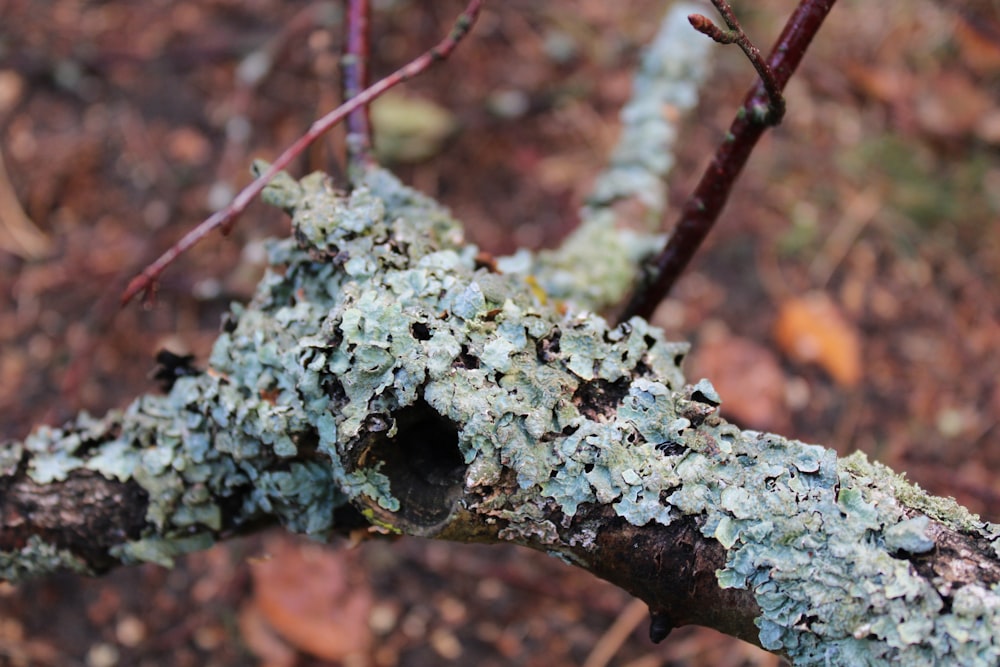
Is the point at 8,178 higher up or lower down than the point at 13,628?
higher up

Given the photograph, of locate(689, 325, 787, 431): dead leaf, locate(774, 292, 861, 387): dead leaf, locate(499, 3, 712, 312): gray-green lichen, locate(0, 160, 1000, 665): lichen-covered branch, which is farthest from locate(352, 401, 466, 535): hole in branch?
locate(774, 292, 861, 387): dead leaf

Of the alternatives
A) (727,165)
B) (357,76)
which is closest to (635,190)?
(727,165)

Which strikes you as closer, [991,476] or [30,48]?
[991,476]

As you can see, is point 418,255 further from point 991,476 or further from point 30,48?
point 30,48

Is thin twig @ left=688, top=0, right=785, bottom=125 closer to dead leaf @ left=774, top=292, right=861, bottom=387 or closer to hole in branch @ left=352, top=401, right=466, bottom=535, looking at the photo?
hole in branch @ left=352, top=401, right=466, bottom=535

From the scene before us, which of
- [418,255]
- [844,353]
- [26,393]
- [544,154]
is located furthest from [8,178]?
[844,353]

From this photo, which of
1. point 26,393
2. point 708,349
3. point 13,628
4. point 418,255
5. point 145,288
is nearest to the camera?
point 418,255

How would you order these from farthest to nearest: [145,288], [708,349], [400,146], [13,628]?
[400,146]
[708,349]
[13,628]
[145,288]
